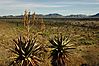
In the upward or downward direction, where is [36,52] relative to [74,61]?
upward

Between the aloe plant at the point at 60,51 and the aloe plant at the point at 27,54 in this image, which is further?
the aloe plant at the point at 60,51

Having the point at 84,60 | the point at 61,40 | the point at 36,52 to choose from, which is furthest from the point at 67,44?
the point at 84,60

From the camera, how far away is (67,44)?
23.5 metres

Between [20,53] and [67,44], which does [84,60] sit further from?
[20,53]

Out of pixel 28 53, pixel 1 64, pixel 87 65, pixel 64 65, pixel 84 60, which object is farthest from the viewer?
pixel 84 60

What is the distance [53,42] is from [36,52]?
3.96 meters

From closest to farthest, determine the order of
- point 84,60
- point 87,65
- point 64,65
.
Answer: point 64,65
point 87,65
point 84,60

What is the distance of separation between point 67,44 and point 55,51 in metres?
1.37

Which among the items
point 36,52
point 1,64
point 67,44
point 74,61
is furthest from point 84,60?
point 36,52

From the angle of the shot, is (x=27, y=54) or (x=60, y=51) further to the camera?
(x=60, y=51)

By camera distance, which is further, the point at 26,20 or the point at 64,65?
the point at 64,65

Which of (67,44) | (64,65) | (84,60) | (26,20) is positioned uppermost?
(26,20)

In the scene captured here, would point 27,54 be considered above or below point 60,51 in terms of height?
above

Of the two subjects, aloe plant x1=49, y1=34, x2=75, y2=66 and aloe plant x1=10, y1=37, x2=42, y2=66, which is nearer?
aloe plant x1=10, y1=37, x2=42, y2=66
